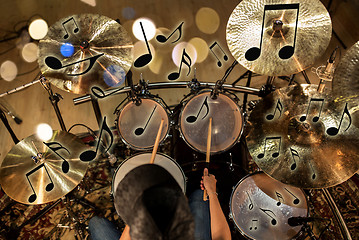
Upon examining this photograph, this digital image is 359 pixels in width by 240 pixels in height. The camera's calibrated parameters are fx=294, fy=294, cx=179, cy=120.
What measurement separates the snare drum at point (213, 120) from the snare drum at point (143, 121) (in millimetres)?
173

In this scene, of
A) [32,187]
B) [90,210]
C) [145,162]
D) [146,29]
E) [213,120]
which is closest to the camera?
[32,187]

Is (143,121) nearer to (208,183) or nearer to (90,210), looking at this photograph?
(208,183)

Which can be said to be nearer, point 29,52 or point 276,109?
point 276,109

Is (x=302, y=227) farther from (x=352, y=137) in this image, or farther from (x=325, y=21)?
(x=325, y=21)

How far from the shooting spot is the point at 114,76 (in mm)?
2035

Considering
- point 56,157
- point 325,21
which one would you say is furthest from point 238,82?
point 56,157

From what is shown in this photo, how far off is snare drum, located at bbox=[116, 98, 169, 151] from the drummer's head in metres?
1.24

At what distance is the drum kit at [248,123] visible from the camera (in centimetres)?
180

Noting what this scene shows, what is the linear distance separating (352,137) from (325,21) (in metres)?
0.77

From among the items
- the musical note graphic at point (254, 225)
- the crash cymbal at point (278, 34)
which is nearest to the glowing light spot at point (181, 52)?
Answer: the crash cymbal at point (278, 34)

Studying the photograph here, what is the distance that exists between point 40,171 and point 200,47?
8.05 ft

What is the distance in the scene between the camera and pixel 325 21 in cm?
191

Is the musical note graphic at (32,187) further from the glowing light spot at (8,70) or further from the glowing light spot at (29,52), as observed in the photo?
the glowing light spot at (29,52)

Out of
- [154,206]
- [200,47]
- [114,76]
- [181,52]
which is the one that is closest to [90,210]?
[114,76]
